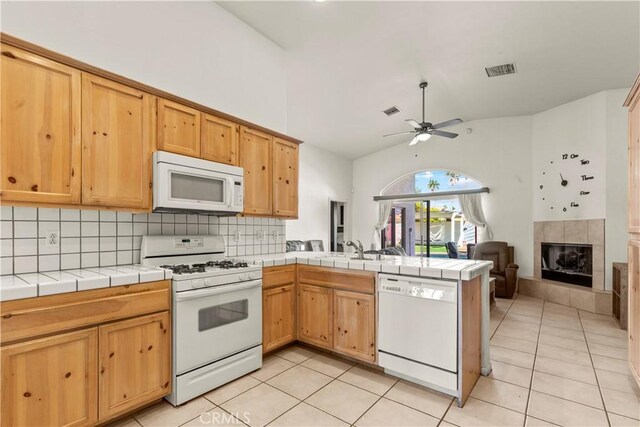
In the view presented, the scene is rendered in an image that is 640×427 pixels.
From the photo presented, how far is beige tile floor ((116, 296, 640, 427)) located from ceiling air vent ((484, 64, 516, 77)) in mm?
3754

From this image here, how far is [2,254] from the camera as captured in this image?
1.90 meters

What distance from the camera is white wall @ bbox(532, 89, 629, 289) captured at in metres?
4.79

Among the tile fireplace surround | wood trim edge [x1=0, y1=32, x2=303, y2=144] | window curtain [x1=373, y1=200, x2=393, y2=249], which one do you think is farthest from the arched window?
wood trim edge [x1=0, y1=32, x2=303, y2=144]

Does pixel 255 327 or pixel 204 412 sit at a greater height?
pixel 255 327

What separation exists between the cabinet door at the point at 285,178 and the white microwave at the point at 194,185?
1.92ft

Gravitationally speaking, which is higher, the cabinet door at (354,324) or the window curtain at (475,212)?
the window curtain at (475,212)

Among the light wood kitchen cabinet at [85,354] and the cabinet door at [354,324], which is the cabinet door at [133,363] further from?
the cabinet door at [354,324]

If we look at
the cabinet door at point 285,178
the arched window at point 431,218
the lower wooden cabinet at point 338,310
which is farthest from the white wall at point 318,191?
the lower wooden cabinet at point 338,310

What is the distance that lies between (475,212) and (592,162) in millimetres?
2206

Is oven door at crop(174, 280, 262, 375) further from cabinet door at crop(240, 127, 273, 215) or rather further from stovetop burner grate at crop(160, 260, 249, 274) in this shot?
cabinet door at crop(240, 127, 273, 215)

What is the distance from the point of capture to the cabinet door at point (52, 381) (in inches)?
59.8

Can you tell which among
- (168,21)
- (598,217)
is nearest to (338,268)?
(168,21)

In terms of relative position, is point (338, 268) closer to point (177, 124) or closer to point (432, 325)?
point (432, 325)

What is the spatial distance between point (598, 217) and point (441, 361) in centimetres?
464
